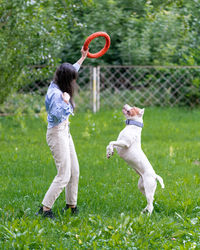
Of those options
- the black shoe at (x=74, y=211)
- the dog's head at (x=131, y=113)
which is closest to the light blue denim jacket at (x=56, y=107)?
the dog's head at (x=131, y=113)

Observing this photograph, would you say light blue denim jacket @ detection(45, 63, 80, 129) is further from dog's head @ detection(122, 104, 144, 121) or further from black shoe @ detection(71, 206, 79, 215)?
black shoe @ detection(71, 206, 79, 215)

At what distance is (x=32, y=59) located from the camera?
29.2ft

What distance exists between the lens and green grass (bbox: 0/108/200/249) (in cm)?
431

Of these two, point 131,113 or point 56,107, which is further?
point 131,113

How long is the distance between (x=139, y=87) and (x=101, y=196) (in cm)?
948

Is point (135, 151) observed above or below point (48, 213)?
above

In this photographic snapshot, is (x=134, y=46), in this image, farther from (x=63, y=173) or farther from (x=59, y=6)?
(x=63, y=173)

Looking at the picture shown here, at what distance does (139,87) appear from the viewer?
14859mm

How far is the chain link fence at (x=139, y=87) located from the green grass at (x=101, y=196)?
12.2 feet

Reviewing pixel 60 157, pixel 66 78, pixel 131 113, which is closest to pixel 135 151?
pixel 131 113

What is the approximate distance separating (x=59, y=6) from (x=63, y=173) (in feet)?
16.3

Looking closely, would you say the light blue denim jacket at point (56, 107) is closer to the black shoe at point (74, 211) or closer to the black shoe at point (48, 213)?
the black shoe at point (48, 213)

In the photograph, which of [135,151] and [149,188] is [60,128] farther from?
[149,188]

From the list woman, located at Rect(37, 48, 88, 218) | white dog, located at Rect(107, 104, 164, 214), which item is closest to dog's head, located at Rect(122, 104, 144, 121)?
white dog, located at Rect(107, 104, 164, 214)
